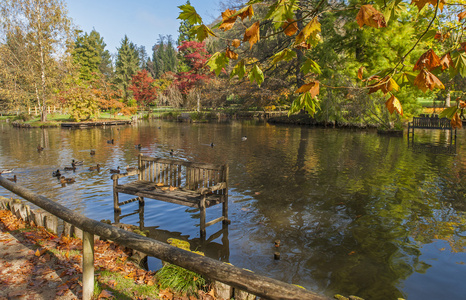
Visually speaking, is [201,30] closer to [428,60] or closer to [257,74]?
[257,74]

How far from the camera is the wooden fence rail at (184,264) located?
7.56 feet

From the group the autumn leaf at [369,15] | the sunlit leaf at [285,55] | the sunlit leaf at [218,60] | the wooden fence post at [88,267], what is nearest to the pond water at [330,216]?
the wooden fence post at [88,267]

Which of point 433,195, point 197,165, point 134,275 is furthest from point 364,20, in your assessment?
point 433,195

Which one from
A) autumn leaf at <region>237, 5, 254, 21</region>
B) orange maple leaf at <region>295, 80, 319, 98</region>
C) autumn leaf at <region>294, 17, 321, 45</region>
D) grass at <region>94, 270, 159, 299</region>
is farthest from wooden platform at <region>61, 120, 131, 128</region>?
orange maple leaf at <region>295, 80, 319, 98</region>

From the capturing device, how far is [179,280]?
A: 4.25 metres

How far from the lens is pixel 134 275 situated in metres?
4.47

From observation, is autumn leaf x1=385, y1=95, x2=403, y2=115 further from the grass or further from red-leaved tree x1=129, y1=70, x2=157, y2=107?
red-leaved tree x1=129, y1=70, x2=157, y2=107

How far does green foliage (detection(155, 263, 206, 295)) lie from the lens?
164 inches

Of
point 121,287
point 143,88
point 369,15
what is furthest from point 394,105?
point 143,88

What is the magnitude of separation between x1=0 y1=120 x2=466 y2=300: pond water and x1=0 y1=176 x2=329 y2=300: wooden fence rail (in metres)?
2.41

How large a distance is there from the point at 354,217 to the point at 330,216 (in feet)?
1.94

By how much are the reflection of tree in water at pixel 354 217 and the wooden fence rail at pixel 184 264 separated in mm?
3071

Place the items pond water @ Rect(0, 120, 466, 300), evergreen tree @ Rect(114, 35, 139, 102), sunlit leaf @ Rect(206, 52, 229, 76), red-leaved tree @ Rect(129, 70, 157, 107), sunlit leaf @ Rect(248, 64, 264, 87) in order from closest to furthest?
sunlit leaf @ Rect(206, 52, 229, 76)
sunlit leaf @ Rect(248, 64, 264, 87)
pond water @ Rect(0, 120, 466, 300)
red-leaved tree @ Rect(129, 70, 157, 107)
evergreen tree @ Rect(114, 35, 139, 102)

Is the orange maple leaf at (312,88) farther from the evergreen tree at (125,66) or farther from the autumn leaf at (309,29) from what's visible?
the evergreen tree at (125,66)
